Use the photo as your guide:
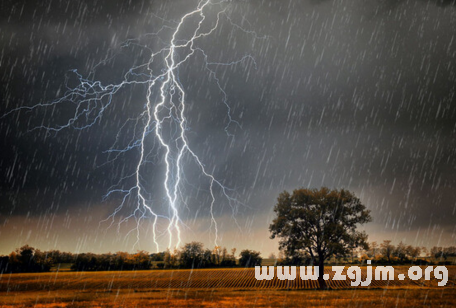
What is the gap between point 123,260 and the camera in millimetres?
55875

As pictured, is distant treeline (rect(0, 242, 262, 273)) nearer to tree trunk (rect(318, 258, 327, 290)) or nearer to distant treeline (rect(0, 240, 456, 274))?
distant treeline (rect(0, 240, 456, 274))

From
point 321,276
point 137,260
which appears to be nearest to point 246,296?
point 321,276

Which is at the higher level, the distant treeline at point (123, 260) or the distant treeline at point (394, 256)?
the distant treeline at point (394, 256)

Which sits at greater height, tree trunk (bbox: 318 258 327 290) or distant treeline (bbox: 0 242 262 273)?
tree trunk (bbox: 318 258 327 290)

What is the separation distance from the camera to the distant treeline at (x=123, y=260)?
179ft

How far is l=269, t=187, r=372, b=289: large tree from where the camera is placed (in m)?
28.5

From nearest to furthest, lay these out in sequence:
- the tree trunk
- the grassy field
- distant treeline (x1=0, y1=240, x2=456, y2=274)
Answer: the grassy field < the tree trunk < distant treeline (x1=0, y1=240, x2=456, y2=274)

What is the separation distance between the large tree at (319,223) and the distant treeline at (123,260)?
87.8 ft

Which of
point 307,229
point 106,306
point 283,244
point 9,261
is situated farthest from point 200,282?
point 9,261

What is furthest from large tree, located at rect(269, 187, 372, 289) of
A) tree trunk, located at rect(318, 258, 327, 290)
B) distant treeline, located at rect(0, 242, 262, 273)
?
distant treeline, located at rect(0, 242, 262, 273)

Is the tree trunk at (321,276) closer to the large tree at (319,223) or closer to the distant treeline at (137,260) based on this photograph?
the large tree at (319,223)

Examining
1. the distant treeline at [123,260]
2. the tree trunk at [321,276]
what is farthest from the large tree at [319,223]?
the distant treeline at [123,260]

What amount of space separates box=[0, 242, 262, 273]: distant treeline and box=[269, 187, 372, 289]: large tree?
26.8m

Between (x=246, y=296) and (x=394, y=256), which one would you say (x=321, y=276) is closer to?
(x=246, y=296)
